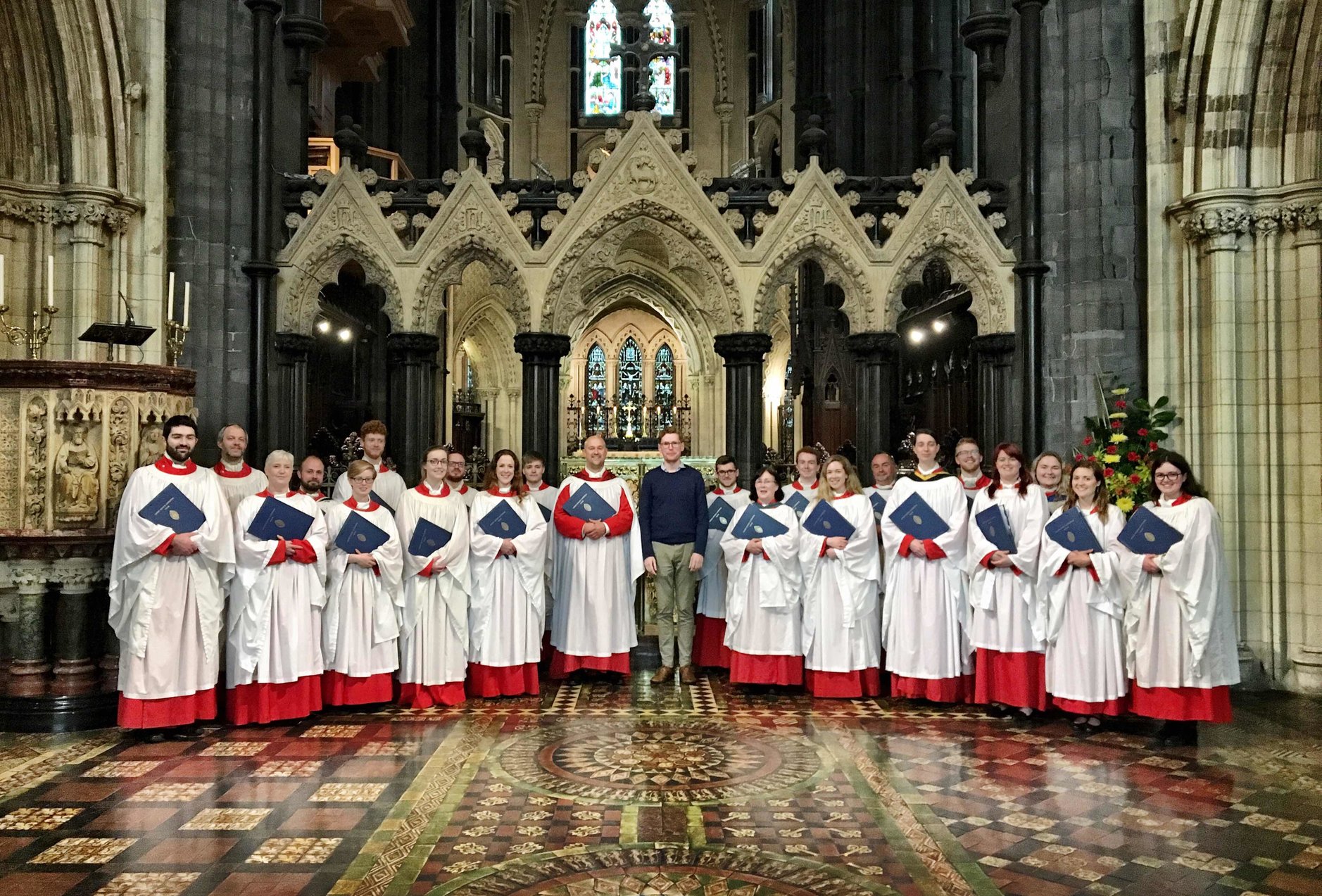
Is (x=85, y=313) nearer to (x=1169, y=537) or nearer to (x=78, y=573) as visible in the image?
(x=78, y=573)

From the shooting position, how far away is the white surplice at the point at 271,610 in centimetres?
677

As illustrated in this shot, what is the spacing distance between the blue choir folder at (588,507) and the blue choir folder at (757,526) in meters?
0.98

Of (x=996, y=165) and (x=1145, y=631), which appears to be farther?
(x=996, y=165)

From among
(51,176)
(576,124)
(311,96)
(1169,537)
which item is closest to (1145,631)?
(1169,537)

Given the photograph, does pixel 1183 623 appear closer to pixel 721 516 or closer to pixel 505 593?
pixel 721 516

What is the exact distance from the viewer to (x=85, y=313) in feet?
28.5

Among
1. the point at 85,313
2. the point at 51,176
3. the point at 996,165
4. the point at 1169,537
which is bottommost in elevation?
the point at 1169,537

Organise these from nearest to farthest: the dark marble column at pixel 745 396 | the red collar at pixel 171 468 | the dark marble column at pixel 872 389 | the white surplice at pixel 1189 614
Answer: the white surplice at pixel 1189 614
the red collar at pixel 171 468
the dark marble column at pixel 745 396
the dark marble column at pixel 872 389

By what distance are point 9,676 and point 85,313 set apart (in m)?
3.26

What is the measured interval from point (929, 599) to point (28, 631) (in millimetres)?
5863

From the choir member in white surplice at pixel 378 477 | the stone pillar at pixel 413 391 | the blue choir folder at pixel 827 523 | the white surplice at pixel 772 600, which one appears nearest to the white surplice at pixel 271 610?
the choir member in white surplice at pixel 378 477

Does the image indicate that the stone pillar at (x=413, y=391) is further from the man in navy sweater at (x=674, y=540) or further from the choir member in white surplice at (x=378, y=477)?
the man in navy sweater at (x=674, y=540)

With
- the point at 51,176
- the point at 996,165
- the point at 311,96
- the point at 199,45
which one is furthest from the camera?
the point at 311,96

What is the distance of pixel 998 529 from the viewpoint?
727cm
